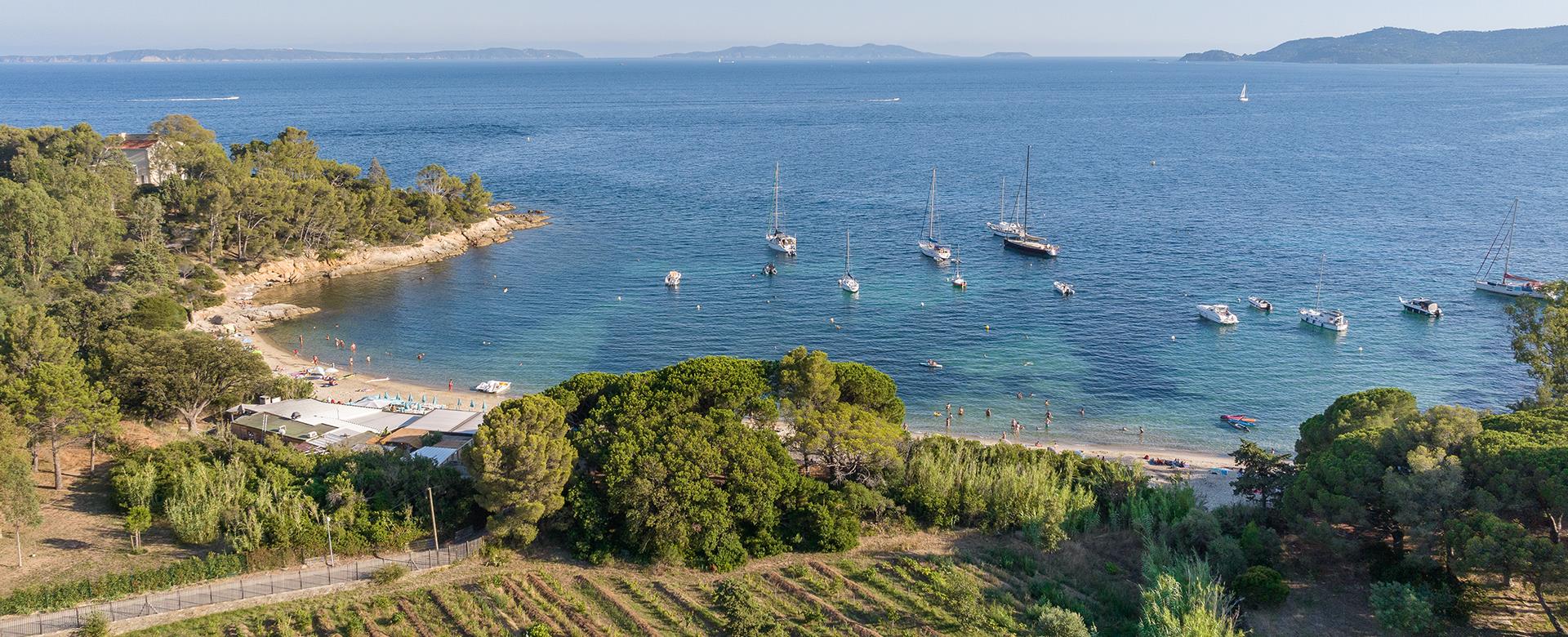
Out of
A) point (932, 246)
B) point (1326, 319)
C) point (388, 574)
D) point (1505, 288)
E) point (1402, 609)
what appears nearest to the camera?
point (1402, 609)

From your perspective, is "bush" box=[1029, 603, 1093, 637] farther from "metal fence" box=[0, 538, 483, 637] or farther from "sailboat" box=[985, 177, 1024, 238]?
"sailboat" box=[985, 177, 1024, 238]

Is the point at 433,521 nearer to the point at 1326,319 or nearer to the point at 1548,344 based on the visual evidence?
the point at 1548,344

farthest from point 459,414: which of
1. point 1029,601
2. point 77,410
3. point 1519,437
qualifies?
point 1519,437

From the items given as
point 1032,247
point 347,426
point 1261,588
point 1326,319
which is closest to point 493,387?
point 347,426

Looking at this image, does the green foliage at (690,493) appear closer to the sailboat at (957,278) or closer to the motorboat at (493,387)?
the motorboat at (493,387)

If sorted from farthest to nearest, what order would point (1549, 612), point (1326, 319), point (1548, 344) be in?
point (1326, 319) < point (1548, 344) < point (1549, 612)

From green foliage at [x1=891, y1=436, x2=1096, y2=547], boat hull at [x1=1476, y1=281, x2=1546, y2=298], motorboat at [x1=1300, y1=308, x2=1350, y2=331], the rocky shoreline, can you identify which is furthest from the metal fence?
boat hull at [x1=1476, y1=281, x2=1546, y2=298]

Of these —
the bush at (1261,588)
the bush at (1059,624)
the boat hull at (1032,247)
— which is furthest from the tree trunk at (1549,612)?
the boat hull at (1032,247)
